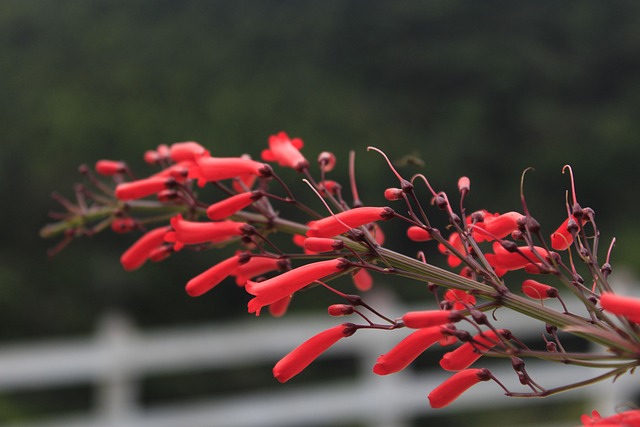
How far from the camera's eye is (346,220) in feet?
3.25

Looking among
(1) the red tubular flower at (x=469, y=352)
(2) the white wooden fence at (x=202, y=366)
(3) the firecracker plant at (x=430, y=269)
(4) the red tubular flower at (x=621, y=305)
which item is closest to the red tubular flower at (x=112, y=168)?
(3) the firecracker plant at (x=430, y=269)

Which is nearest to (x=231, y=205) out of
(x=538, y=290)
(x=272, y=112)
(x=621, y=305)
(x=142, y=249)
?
(x=142, y=249)

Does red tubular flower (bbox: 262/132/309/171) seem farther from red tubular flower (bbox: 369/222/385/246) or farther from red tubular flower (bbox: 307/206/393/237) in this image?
red tubular flower (bbox: 307/206/393/237)

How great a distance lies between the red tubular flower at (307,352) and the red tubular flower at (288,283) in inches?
2.6

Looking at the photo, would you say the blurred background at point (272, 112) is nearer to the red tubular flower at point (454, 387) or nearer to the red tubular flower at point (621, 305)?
the red tubular flower at point (454, 387)

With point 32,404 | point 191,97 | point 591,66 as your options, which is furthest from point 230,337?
point 591,66

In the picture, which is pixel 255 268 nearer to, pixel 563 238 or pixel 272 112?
A: pixel 563 238

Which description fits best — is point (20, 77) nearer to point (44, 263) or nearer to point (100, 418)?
point (44, 263)

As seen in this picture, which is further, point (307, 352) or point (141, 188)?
point (141, 188)

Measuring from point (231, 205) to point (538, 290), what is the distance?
38 centimetres

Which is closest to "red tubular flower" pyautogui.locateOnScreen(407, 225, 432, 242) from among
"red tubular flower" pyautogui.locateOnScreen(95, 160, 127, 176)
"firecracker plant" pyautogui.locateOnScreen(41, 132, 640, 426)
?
"firecracker plant" pyautogui.locateOnScreen(41, 132, 640, 426)

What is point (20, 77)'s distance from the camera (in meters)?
13.7

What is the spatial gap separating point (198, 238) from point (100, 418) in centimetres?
529

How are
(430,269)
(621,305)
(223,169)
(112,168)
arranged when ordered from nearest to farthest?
(621,305), (430,269), (223,169), (112,168)
